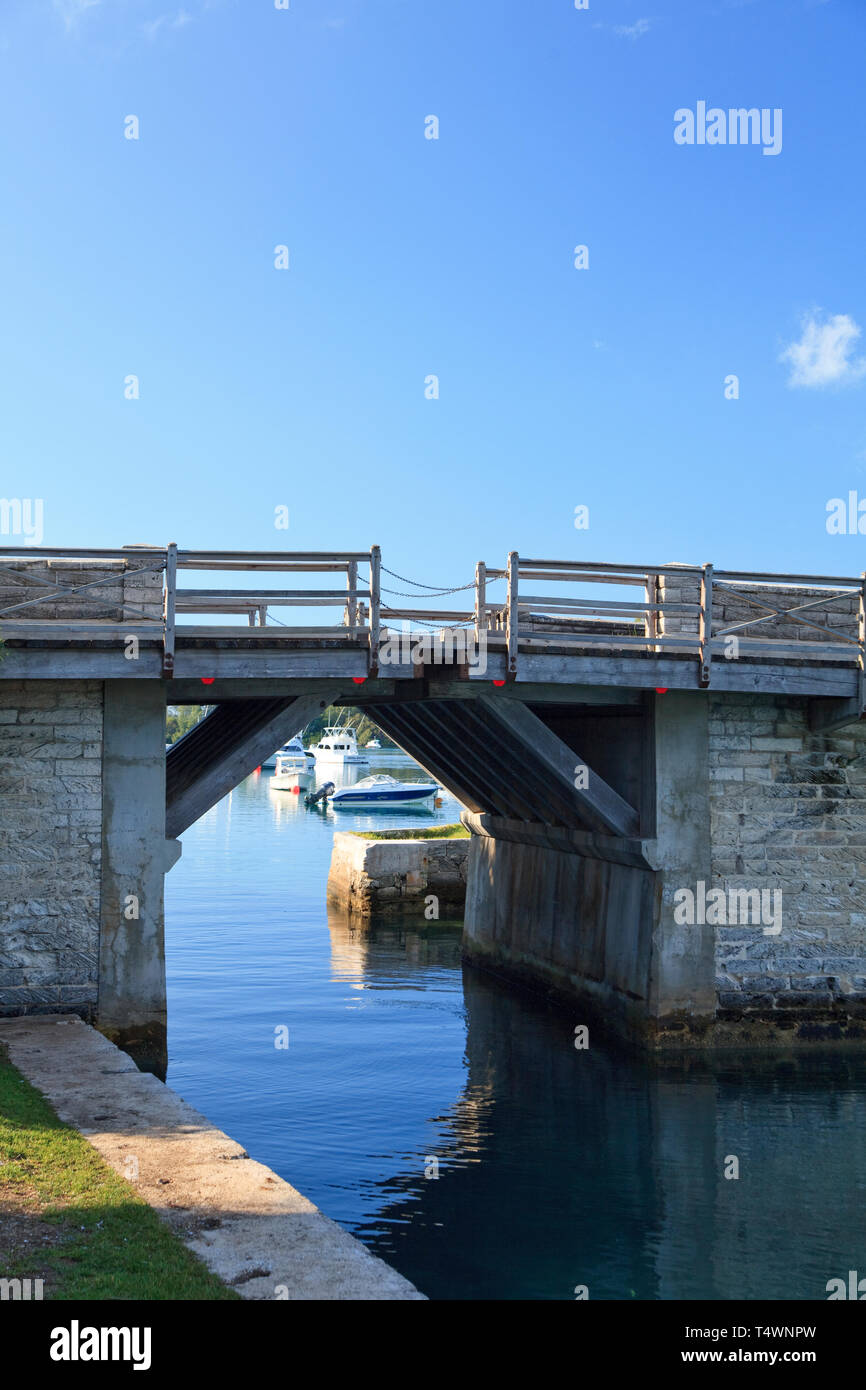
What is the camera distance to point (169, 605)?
561 inches

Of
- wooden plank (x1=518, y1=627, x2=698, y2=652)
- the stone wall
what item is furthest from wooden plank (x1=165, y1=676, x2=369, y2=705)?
the stone wall

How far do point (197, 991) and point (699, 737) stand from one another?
10961mm

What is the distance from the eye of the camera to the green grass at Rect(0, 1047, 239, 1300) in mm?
6988

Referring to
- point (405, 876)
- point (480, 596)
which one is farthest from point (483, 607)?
point (405, 876)

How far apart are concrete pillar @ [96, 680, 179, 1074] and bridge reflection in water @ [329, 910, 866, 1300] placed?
12.5ft

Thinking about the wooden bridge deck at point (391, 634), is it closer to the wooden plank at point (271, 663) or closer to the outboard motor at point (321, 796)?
the wooden plank at point (271, 663)

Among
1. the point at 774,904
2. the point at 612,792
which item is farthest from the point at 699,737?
the point at 774,904

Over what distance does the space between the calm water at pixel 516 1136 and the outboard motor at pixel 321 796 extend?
2434 inches

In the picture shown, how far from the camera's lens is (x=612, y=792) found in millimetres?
16797

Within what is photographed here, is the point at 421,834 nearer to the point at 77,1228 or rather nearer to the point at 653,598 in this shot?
the point at 653,598

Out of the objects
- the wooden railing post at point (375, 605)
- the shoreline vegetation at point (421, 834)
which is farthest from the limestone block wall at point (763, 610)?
the shoreline vegetation at point (421, 834)

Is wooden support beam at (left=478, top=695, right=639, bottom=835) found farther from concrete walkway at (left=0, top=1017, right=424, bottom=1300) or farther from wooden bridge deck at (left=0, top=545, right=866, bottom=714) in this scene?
concrete walkway at (left=0, top=1017, right=424, bottom=1300)
